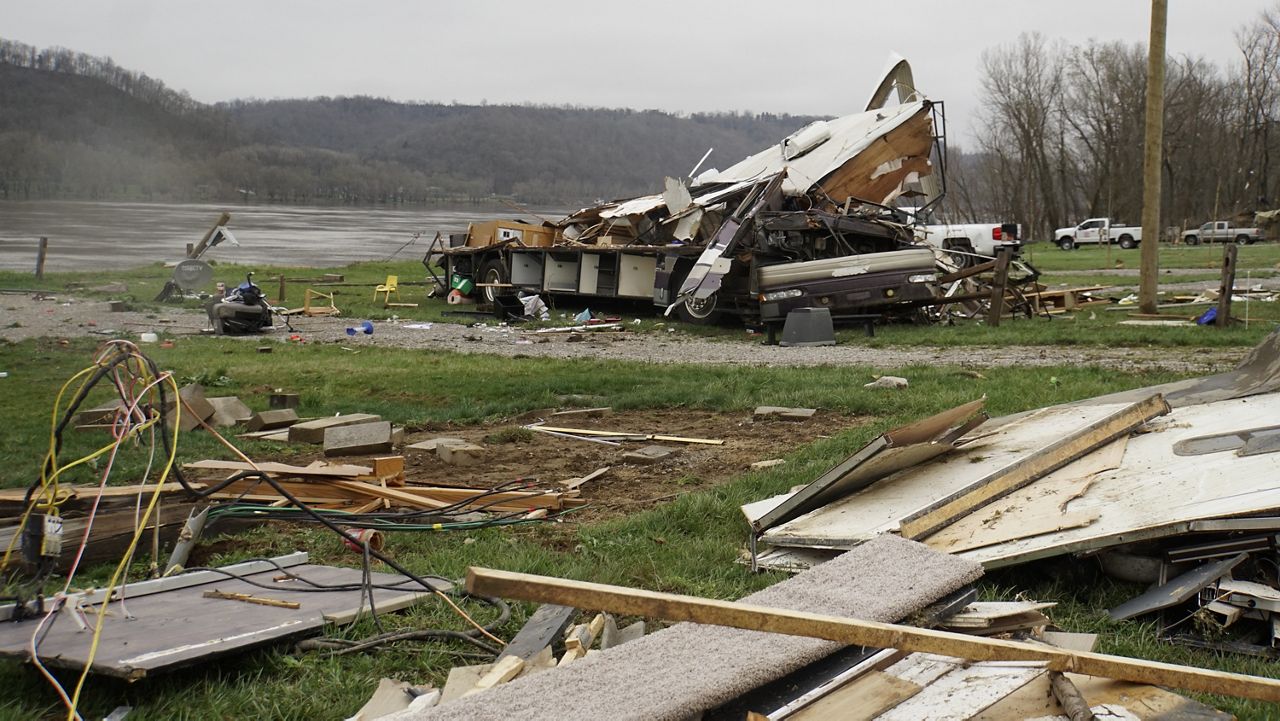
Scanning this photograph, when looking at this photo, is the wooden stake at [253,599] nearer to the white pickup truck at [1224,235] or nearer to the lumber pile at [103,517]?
the lumber pile at [103,517]

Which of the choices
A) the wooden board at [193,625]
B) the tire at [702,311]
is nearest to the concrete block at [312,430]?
the wooden board at [193,625]

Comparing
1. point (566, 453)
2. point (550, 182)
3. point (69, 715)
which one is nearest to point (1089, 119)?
point (566, 453)

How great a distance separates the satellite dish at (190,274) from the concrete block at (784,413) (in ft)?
58.6

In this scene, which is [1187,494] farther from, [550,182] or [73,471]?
[550,182]

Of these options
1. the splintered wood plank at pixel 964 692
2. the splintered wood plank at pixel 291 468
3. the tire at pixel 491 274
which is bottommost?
the splintered wood plank at pixel 291 468

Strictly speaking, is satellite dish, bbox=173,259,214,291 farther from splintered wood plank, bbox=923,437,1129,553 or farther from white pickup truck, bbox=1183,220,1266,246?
white pickup truck, bbox=1183,220,1266,246

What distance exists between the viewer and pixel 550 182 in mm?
167750

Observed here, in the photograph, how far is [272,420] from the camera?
9289mm

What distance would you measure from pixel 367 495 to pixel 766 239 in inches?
467

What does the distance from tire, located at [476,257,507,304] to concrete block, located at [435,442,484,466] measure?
49.8 feet

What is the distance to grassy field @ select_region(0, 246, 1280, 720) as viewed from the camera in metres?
3.87

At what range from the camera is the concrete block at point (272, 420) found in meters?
9.24

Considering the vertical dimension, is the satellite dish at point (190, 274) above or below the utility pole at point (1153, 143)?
below

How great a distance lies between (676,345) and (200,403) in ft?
28.0
